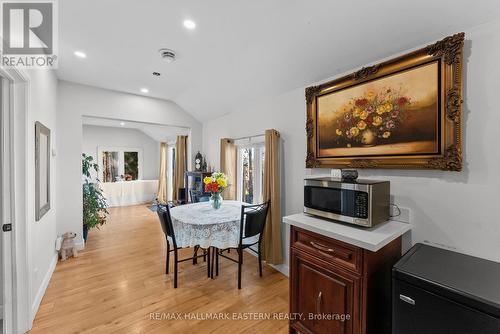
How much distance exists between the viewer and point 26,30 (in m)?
1.94

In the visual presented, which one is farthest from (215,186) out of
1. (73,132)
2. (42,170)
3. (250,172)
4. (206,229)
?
(73,132)

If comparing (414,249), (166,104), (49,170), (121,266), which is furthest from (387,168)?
(166,104)

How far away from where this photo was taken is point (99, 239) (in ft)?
13.0

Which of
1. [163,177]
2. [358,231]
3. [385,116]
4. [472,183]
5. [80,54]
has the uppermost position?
[80,54]

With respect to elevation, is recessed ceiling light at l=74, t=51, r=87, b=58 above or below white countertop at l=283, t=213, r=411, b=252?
above

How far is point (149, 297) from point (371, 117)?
9.26ft

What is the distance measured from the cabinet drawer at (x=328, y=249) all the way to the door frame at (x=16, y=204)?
7.37 feet

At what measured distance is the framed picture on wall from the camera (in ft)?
6.94

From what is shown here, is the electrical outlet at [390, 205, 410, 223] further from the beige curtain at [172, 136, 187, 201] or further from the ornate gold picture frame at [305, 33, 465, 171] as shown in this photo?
the beige curtain at [172, 136, 187, 201]

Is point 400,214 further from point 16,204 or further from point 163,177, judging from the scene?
point 163,177

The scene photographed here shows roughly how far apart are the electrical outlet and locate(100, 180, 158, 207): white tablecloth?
7215 millimetres

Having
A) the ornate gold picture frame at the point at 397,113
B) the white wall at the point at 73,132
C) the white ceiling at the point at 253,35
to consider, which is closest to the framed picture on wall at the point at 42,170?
the white wall at the point at 73,132

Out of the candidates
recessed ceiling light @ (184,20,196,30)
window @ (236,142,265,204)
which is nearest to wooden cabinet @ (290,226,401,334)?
window @ (236,142,265,204)

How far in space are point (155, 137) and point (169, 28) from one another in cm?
596
